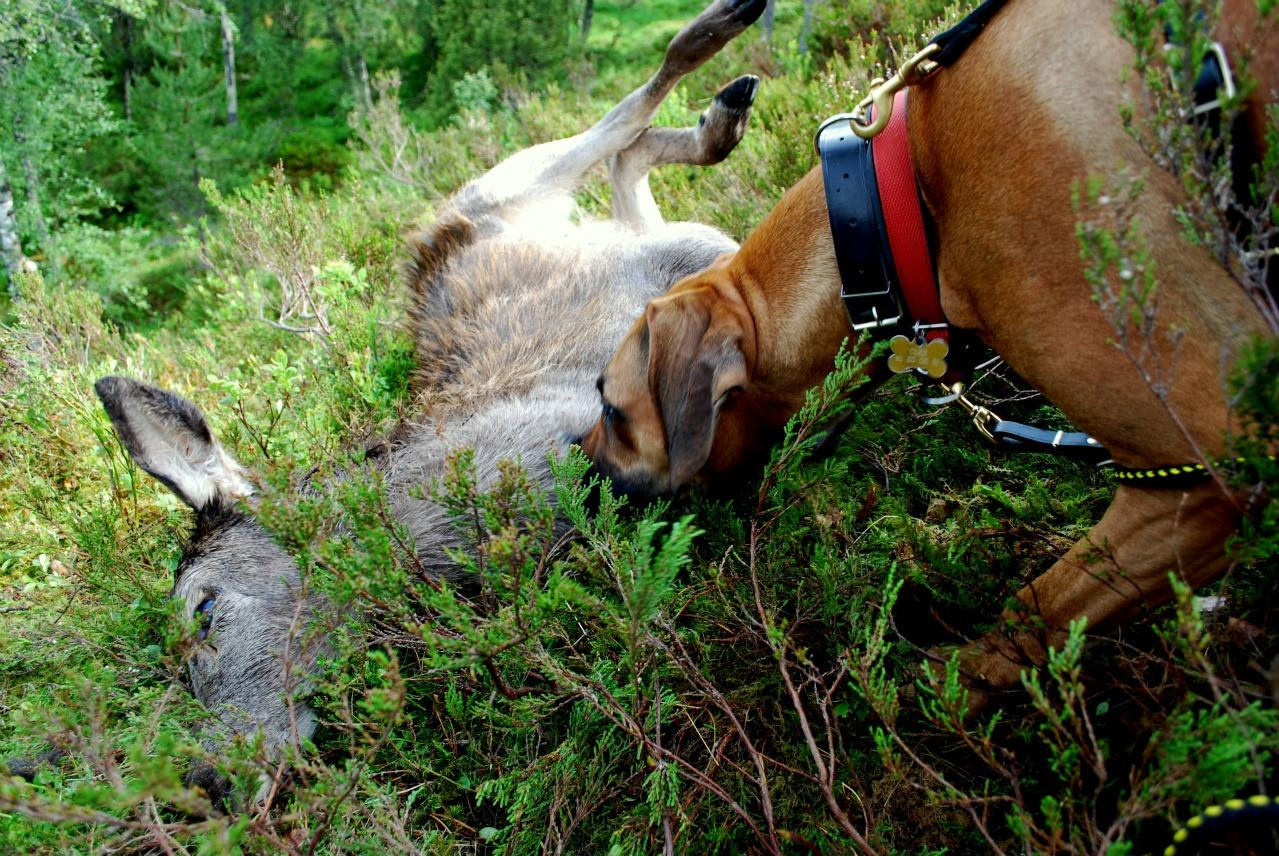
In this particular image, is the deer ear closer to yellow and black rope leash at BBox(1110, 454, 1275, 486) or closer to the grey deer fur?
the grey deer fur

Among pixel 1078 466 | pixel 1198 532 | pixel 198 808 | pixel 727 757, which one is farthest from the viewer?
pixel 1078 466

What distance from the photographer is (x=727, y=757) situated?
7.34ft

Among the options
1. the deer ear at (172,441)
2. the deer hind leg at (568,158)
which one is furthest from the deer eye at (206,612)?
the deer hind leg at (568,158)

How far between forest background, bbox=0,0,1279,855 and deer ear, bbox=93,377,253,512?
1.09 ft

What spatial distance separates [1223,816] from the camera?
4.20ft

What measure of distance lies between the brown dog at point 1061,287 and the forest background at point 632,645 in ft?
0.74

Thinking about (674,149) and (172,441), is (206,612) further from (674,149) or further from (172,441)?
(674,149)

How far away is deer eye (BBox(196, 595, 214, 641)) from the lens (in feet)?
10.6

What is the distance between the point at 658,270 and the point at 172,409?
2.52m

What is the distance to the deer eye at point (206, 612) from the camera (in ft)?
10.6

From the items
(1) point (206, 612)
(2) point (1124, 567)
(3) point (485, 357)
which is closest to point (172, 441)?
(1) point (206, 612)

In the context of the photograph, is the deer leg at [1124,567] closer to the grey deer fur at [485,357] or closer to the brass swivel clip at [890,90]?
the brass swivel clip at [890,90]

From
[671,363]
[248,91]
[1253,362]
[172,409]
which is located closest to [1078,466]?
[671,363]

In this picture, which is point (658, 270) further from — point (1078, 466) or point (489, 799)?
point (489, 799)
